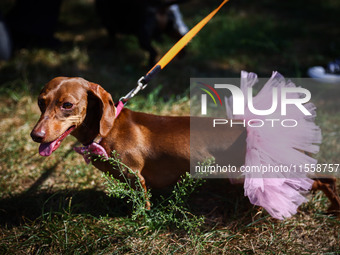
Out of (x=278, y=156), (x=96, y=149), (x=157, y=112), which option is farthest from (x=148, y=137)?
(x=157, y=112)

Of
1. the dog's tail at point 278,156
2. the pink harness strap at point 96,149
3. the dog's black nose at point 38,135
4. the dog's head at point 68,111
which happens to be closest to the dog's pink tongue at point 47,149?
the dog's head at point 68,111

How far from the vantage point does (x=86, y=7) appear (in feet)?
20.0

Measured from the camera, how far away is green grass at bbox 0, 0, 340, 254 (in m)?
2.18

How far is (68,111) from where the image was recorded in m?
1.90

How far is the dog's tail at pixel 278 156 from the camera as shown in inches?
81.6

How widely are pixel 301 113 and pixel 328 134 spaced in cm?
115

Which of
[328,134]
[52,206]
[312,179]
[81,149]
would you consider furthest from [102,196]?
[328,134]

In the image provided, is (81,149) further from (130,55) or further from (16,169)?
(130,55)

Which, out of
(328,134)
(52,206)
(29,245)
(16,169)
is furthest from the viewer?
(328,134)

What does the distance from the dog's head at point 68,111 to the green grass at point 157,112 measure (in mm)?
650

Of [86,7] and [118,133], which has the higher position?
[86,7]

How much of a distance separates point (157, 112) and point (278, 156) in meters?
1.72

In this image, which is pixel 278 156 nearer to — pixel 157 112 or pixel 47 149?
pixel 47 149

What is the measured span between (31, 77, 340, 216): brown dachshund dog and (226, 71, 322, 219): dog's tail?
0.36 ft
